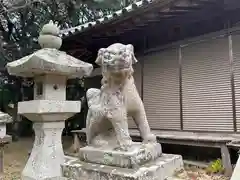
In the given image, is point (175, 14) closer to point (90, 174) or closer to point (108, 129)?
point (108, 129)

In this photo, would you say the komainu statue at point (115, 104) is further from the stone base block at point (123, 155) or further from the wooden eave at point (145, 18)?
the wooden eave at point (145, 18)

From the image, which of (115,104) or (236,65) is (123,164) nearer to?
(115,104)

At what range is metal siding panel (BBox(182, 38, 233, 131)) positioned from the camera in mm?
5434

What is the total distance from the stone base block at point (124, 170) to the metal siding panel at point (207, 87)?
3.73 m

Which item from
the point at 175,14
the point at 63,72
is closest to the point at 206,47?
the point at 175,14

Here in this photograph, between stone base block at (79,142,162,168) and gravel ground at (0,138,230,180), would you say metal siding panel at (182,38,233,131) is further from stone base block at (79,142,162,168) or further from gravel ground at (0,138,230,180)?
stone base block at (79,142,162,168)

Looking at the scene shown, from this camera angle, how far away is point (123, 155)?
72.0 inches

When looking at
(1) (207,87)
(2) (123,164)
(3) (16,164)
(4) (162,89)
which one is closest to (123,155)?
(2) (123,164)

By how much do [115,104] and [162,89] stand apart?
4714mm

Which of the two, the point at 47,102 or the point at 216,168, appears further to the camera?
the point at 216,168

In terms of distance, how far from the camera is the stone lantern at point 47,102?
3.49 m

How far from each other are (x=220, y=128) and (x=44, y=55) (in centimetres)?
397

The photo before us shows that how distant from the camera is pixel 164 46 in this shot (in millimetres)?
6516

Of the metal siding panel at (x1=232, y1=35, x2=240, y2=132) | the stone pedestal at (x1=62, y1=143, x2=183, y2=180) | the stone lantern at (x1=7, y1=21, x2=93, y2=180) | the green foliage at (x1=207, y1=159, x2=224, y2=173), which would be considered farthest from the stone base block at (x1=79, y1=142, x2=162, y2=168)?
the metal siding panel at (x1=232, y1=35, x2=240, y2=132)
